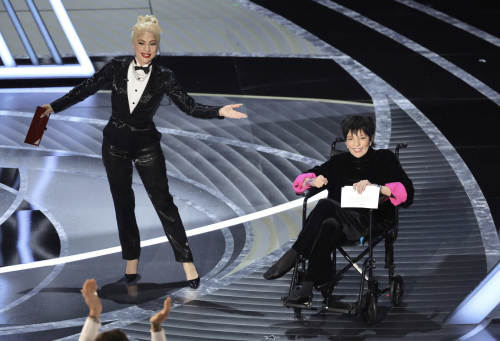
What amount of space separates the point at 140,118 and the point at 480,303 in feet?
7.19

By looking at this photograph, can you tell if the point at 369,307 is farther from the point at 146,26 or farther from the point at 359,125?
the point at 146,26

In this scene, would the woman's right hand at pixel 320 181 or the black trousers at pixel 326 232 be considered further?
the woman's right hand at pixel 320 181

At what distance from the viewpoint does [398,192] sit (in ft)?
12.4

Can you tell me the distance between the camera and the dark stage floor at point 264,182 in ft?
13.1

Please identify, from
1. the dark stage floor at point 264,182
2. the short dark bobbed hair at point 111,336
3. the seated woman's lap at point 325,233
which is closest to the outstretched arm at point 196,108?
the seated woman's lap at point 325,233

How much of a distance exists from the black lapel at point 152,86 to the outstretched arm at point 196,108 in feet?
0.26

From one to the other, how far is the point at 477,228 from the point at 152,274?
227cm

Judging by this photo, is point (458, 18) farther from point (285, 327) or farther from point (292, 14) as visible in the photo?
point (285, 327)

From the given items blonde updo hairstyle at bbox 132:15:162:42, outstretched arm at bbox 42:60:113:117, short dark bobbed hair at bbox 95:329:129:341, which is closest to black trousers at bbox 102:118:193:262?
outstretched arm at bbox 42:60:113:117

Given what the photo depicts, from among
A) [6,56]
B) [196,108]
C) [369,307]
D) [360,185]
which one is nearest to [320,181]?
[360,185]

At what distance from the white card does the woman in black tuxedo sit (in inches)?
30.4

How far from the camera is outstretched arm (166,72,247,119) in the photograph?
4.02 m

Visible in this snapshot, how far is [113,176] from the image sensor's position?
4.20m

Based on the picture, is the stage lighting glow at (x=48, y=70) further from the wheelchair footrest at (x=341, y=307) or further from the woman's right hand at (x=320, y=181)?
the wheelchair footrest at (x=341, y=307)
